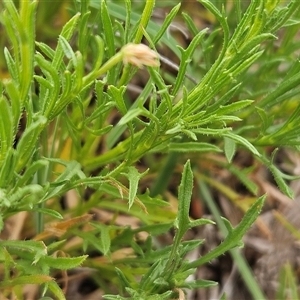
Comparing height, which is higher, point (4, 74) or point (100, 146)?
point (4, 74)

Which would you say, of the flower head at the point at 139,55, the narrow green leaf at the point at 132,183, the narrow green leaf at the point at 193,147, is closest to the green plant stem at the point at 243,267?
the narrow green leaf at the point at 193,147

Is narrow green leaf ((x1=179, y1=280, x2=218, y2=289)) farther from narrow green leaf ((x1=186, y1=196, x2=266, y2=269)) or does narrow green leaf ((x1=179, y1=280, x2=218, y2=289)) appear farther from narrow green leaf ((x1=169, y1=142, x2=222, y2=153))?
narrow green leaf ((x1=169, y1=142, x2=222, y2=153))

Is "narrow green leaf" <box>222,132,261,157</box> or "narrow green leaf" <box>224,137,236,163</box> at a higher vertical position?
"narrow green leaf" <box>222,132,261,157</box>

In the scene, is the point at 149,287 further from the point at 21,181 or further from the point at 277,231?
the point at 277,231

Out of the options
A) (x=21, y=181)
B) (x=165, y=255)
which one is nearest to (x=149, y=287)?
(x=165, y=255)

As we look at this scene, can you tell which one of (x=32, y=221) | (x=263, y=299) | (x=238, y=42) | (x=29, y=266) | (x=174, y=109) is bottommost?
(x=263, y=299)

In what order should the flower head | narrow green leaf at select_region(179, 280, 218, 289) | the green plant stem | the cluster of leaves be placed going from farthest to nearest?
the green plant stem
narrow green leaf at select_region(179, 280, 218, 289)
the cluster of leaves
the flower head

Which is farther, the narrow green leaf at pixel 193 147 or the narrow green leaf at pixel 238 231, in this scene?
the narrow green leaf at pixel 193 147

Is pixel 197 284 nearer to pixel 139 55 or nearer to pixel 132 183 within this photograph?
pixel 132 183

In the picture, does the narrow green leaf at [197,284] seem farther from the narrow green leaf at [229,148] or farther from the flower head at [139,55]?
the flower head at [139,55]

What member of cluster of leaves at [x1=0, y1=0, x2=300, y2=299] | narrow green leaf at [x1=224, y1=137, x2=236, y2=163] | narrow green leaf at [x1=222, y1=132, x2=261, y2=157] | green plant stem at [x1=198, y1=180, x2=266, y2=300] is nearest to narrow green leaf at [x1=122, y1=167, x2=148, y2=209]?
cluster of leaves at [x1=0, y1=0, x2=300, y2=299]

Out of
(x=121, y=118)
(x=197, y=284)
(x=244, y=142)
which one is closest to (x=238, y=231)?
(x=197, y=284)
